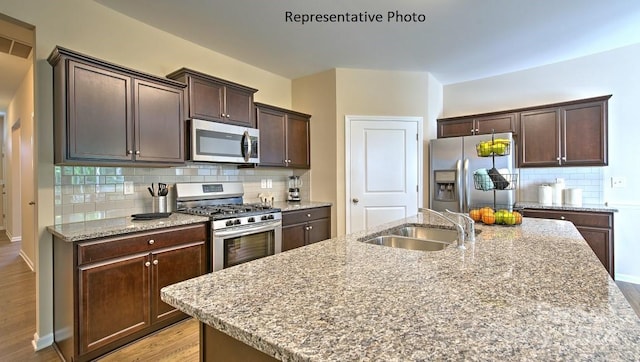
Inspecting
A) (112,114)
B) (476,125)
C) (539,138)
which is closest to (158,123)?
(112,114)

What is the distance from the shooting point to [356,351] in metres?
0.62

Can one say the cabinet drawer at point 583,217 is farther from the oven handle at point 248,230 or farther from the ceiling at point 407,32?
the oven handle at point 248,230

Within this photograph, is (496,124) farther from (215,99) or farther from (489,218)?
(215,99)

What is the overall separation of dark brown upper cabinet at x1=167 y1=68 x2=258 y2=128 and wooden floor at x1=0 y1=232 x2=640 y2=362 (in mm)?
1852

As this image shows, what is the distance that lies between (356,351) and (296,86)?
4182 millimetres

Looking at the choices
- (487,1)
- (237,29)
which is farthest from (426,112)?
(237,29)

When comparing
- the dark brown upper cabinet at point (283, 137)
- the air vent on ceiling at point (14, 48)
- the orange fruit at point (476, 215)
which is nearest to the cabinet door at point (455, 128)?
the dark brown upper cabinet at point (283, 137)

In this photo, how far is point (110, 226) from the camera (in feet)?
6.99

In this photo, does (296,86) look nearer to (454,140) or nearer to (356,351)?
(454,140)

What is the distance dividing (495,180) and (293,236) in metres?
2.16

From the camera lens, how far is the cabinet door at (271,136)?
3604 millimetres

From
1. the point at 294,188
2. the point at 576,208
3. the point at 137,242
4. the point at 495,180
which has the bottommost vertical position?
the point at 137,242

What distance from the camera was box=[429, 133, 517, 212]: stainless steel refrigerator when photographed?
3.54m

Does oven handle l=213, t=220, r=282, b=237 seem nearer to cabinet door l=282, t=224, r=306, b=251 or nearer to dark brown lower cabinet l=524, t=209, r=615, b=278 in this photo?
cabinet door l=282, t=224, r=306, b=251
